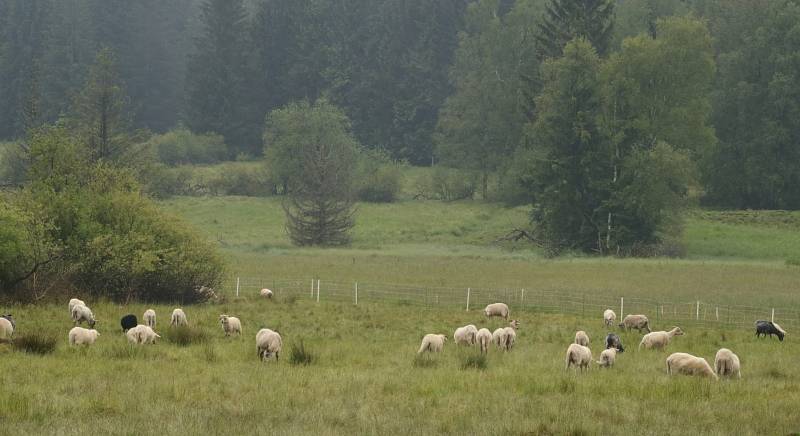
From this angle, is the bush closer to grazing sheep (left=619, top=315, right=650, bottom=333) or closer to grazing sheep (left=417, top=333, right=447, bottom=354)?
grazing sheep (left=417, top=333, right=447, bottom=354)

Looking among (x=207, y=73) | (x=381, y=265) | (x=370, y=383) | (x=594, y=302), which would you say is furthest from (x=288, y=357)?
(x=207, y=73)

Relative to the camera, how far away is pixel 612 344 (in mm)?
27484

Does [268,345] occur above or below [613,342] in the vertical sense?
above

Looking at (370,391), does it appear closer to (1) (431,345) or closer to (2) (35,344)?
(1) (431,345)

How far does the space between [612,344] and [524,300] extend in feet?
50.4

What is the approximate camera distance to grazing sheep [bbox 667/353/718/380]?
2148 centimetres

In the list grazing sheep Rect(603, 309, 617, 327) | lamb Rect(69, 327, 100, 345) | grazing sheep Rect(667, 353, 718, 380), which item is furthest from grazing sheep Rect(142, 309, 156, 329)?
grazing sheep Rect(667, 353, 718, 380)

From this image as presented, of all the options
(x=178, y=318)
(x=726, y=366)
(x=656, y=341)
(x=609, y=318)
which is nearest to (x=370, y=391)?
(x=726, y=366)

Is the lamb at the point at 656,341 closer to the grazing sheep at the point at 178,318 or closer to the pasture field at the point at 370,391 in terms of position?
the pasture field at the point at 370,391

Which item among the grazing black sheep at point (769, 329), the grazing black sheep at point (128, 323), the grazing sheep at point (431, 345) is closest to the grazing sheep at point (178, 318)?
the grazing black sheep at point (128, 323)

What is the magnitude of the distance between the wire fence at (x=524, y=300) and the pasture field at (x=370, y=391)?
9079 millimetres

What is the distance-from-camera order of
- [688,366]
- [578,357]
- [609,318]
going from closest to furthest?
[688,366]
[578,357]
[609,318]

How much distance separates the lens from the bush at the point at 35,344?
23.4 metres

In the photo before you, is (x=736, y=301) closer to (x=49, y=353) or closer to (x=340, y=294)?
(x=340, y=294)
